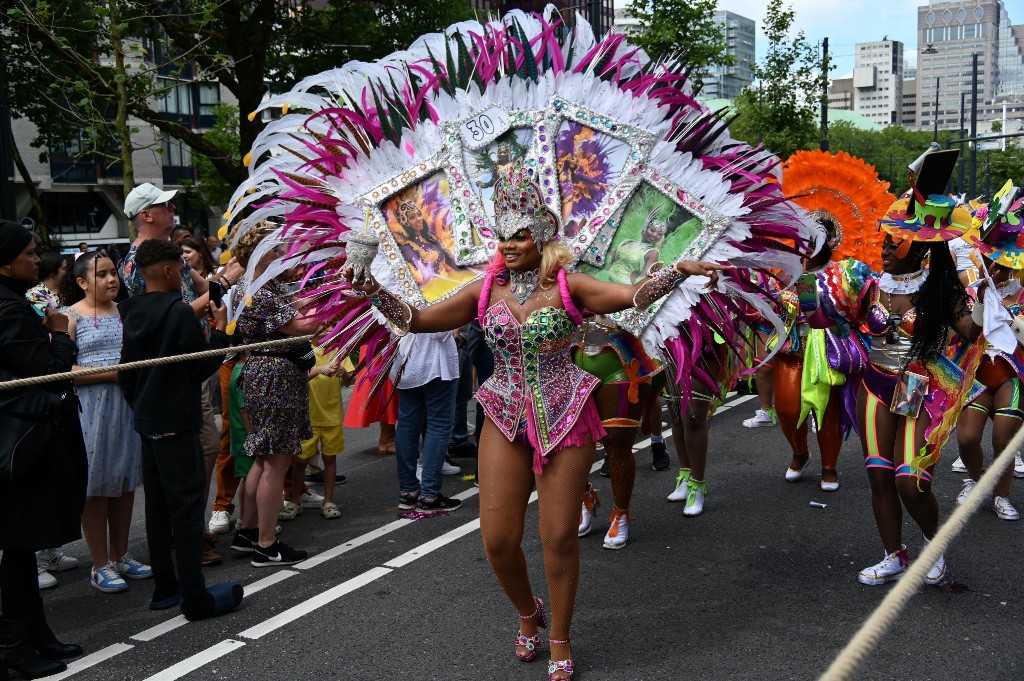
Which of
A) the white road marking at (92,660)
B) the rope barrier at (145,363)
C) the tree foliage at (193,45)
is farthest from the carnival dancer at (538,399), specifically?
the tree foliage at (193,45)

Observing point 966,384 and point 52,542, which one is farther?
point 966,384

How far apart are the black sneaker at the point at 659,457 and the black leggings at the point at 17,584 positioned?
465 centimetres

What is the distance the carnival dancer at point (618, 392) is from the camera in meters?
5.01

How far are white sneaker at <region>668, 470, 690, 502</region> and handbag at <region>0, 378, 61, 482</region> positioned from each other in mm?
3983

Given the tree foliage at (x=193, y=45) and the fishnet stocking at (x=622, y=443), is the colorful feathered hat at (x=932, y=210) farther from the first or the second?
the tree foliage at (x=193, y=45)

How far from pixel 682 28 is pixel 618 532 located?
13745 millimetres

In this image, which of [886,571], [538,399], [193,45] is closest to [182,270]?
[538,399]

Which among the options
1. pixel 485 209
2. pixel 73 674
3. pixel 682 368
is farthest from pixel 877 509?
pixel 73 674

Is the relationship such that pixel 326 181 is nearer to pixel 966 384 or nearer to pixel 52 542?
pixel 52 542

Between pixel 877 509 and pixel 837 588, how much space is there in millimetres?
451

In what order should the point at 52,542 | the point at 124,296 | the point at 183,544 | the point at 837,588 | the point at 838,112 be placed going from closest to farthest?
the point at 52,542, the point at 183,544, the point at 837,588, the point at 124,296, the point at 838,112

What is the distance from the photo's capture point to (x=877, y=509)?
200 inches

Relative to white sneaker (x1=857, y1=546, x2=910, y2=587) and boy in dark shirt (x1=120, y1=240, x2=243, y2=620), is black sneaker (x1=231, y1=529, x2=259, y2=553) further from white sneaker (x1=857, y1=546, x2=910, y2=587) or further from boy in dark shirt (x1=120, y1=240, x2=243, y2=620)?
white sneaker (x1=857, y1=546, x2=910, y2=587)

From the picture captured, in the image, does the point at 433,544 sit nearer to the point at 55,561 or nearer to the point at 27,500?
the point at 55,561
